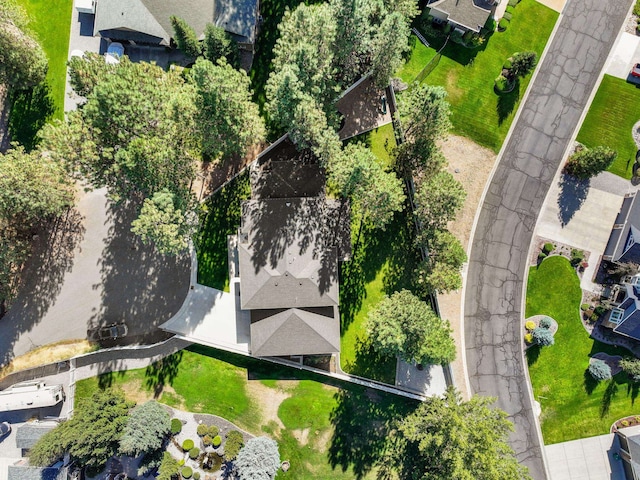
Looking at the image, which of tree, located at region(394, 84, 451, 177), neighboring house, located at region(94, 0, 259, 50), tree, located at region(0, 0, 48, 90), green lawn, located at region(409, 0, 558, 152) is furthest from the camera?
green lawn, located at region(409, 0, 558, 152)

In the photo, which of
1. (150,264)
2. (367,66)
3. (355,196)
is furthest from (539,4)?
(150,264)

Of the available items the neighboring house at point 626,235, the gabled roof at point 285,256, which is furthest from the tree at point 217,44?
the neighboring house at point 626,235

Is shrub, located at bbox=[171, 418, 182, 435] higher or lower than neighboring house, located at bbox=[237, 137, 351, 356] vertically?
lower

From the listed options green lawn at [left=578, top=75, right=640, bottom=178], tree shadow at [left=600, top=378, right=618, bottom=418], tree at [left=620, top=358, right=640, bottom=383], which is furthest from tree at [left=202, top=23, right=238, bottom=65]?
tree shadow at [left=600, top=378, right=618, bottom=418]

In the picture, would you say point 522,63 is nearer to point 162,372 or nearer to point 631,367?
point 631,367

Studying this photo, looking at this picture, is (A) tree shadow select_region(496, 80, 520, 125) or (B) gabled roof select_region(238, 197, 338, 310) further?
(A) tree shadow select_region(496, 80, 520, 125)

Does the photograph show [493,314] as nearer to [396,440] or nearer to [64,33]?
[396,440]

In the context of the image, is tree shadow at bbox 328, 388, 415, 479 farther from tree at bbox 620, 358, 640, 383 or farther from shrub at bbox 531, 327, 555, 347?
tree at bbox 620, 358, 640, 383
